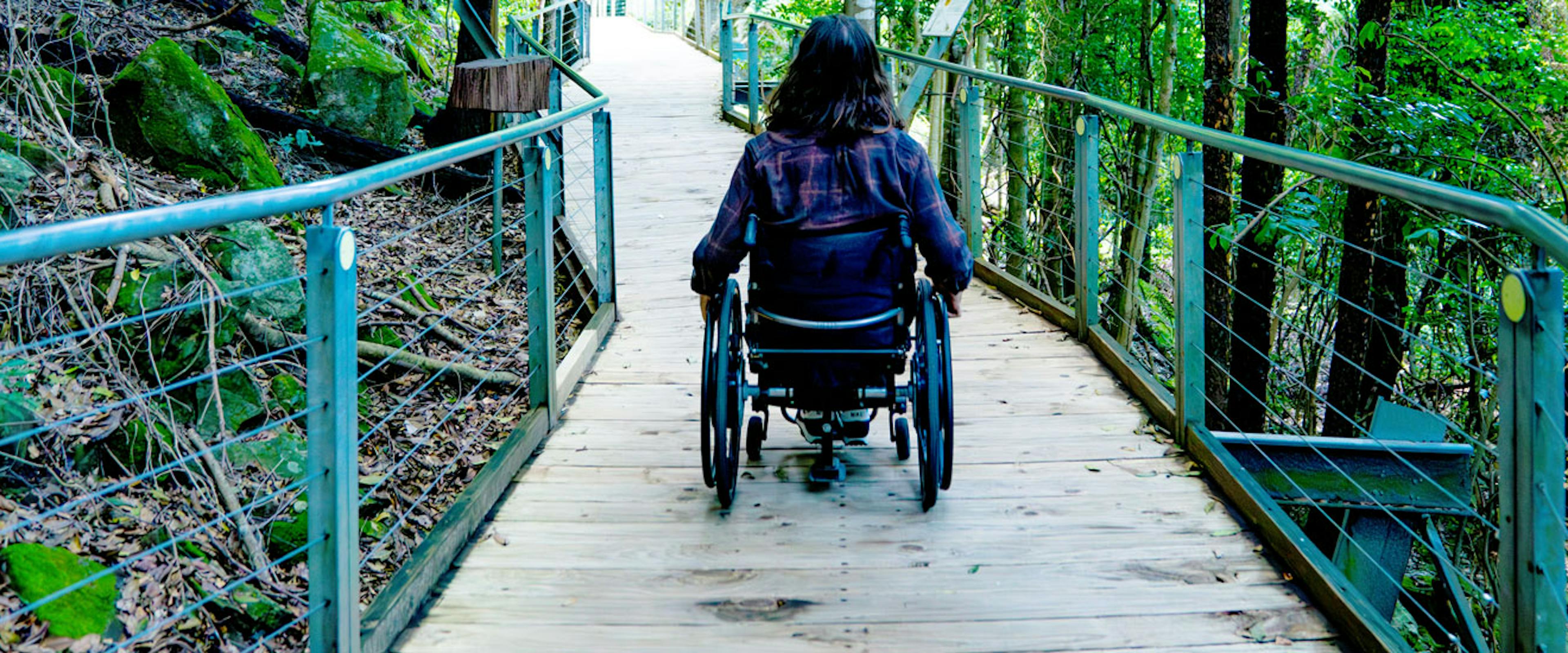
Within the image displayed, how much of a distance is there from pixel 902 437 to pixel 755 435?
1.45 ft

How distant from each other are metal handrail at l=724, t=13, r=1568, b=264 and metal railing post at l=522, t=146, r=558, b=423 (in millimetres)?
1915

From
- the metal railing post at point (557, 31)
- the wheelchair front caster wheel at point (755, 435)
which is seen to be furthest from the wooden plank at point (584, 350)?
the metal railing post at point (557, 31)

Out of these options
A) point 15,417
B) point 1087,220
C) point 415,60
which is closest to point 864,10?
point 1087,220

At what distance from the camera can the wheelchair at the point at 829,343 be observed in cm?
317

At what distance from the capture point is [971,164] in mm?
5867

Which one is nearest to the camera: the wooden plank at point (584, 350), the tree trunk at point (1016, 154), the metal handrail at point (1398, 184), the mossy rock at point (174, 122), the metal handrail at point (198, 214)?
the metal handrail at point (198, 214)

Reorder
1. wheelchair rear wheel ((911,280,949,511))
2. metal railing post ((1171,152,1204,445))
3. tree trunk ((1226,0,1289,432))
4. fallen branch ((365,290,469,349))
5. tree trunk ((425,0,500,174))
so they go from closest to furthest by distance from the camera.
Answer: wheelchair rear wheel ((911,280,949,511)) < metal railing post ((1171,152,1204,445)) < fallen branch ((365,290,469,349)) < tree trunk ((1226,0,1289,432)) < tree trunk ((425,0,500,174))

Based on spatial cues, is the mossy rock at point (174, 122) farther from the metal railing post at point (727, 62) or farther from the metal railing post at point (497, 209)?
the metal railing post at point (727, 62)

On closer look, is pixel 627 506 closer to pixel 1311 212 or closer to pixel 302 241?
pixel 302 241

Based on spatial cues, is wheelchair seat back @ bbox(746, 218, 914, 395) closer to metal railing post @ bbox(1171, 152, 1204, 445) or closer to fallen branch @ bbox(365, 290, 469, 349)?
metal railing post @ bbox(1171, 152, 1204, 445)

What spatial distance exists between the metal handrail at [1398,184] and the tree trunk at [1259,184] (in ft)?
13.5

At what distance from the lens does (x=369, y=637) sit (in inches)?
98.9

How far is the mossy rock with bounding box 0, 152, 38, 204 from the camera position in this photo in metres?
4.90

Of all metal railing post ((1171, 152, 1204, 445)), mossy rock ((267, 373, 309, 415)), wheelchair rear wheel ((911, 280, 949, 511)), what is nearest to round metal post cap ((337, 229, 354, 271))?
wheelchair rear wheel ((911, 280, 949, 511))
